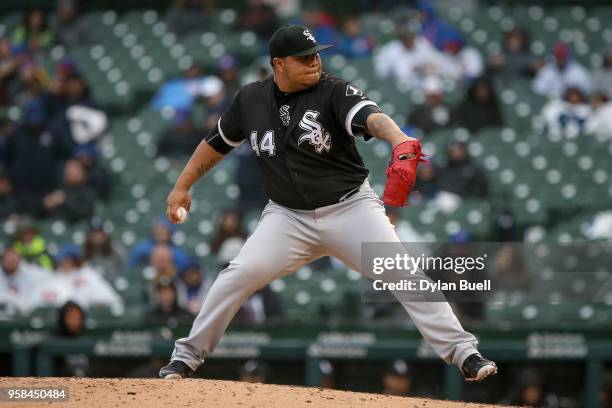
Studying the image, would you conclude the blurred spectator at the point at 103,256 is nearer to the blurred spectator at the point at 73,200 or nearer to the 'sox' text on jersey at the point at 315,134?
the blurred spectator at the point at 73,200

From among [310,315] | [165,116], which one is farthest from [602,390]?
[165,116]

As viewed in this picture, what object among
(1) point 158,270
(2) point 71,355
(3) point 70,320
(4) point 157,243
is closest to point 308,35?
(3) point 70,320

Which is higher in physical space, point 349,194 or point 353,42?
point 353,42

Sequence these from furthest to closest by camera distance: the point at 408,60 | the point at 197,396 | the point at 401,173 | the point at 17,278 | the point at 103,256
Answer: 1. the point at 408,60
2. the point at 103,256
3. the point at 17,278
4. the point at 197,396
5. the point at 401,173

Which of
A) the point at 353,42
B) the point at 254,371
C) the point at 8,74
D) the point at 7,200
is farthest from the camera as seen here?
the point at 353,42

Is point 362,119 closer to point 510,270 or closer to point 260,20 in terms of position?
point 510,270

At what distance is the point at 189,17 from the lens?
12.9 meters

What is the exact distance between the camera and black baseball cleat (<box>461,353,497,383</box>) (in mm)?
4289

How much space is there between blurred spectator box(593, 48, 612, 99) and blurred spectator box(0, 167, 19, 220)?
21.3 feet

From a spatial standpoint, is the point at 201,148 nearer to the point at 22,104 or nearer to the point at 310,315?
the point at 310,315

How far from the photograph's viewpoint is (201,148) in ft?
16.4

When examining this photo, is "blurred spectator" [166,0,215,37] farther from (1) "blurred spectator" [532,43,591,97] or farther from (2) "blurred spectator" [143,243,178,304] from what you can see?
(2) "blurred spectator" [143,243,178,304]

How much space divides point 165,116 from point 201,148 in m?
6.84

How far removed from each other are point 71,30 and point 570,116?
21.2 feet
